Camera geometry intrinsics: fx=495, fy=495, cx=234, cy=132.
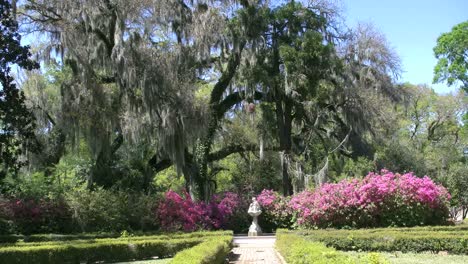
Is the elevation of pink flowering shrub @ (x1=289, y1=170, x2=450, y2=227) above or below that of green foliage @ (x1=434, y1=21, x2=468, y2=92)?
below

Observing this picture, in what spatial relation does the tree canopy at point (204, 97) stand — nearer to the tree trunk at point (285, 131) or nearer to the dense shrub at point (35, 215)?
the tree trunk at point (285, 131)

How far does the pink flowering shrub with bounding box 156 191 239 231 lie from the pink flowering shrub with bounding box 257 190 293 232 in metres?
1.41

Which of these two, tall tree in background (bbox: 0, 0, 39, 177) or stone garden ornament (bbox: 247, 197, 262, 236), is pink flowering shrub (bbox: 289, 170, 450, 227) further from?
tall tree in background (bbox: 0, 0, 39, 177)

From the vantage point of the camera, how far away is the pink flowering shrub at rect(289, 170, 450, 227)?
1673 centimetres

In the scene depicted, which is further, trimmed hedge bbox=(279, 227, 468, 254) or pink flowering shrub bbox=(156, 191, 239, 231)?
pink flowering shrub bbox=(156, 191, 239, 231)

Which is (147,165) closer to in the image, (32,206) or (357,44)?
(32,206)

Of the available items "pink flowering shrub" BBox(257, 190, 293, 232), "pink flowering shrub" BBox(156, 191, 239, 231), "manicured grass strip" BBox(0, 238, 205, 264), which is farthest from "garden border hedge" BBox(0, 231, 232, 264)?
"pink flowering shrub" BBox(257, 190, 293, 232)

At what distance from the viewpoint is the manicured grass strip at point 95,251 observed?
11.1m

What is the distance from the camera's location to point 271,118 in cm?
2344

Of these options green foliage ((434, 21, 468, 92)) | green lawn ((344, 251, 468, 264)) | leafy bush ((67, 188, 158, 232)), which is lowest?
green lawn ((344, 251, 468, 264))

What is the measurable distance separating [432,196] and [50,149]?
15.8 meters

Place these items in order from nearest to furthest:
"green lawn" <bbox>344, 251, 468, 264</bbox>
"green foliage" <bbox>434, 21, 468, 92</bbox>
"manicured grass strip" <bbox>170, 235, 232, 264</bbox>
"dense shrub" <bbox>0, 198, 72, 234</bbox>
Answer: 1. "manicured grass strip" <bbox>170, 235, 232, 264</bbox>
2. "green lawn" <bbox>344, 251, 468, 264</bbox>
3. "dense shrub" <bbox>0, 198, 72, 234</bbox>
4. "green foliage" <bbox>434, 21, 468, 92</bbox>

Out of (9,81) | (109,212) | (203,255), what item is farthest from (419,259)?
(9,81)

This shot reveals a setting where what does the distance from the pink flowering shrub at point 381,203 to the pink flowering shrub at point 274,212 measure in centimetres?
313
